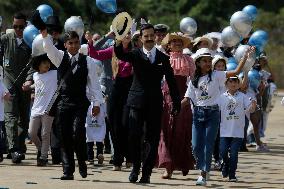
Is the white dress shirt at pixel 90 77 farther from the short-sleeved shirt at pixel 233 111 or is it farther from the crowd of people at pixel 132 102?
the short-sleeved shirt at pixel 233 111

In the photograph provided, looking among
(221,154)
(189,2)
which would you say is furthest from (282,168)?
(189,2)

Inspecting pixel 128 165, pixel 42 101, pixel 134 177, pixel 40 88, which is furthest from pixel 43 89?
pixel 134 177

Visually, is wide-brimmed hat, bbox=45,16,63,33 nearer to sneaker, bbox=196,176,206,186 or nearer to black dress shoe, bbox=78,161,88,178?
black dress shoe, bbox=78,161,88,178

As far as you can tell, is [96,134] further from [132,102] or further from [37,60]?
[132,102]

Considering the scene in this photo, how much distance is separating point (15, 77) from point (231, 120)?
11.5 ft

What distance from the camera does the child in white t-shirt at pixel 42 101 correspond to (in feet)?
54.3

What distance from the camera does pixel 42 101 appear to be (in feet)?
54.7

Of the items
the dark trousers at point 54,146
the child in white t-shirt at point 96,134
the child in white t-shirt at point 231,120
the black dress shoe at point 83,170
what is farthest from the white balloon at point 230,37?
the black dress shoe at point 83,170

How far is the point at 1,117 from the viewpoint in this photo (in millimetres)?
16719

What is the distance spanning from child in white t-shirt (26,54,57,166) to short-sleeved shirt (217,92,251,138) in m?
2.54

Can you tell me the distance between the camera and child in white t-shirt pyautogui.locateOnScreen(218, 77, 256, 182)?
50.4ft

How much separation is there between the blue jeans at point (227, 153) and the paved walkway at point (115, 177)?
0.15 meters

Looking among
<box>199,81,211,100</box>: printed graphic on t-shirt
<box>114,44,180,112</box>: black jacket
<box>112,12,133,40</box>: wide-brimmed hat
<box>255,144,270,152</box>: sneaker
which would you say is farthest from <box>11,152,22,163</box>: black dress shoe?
<box>255,144,270,152</box>: sneaker

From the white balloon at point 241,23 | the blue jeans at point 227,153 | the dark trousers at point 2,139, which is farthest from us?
the white balloon at point 241,23
